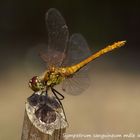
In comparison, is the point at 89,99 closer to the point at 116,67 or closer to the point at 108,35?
the point at 116,67

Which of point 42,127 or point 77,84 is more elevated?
point 77,84

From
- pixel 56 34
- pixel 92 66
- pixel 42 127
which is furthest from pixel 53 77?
pixel 92 66

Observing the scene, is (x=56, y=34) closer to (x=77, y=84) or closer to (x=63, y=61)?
(x=63, y=61)

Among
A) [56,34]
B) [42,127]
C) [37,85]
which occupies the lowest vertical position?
[42,127]

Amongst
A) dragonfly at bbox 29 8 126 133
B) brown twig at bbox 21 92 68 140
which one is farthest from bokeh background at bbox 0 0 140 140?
brown twig at bbox 21 92 68 140

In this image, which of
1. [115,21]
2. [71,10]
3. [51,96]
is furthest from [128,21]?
[51,96]

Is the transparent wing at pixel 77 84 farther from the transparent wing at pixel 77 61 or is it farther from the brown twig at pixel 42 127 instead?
the brown twig at pixel 42 127

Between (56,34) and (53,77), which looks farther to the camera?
(56,34)
